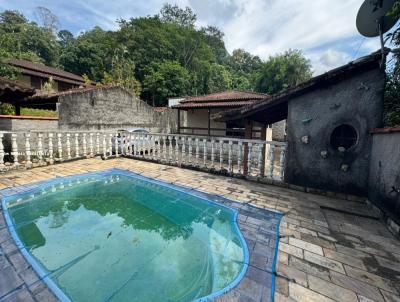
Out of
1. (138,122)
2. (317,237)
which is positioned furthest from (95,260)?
(138,122)

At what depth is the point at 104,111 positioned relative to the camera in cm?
1152

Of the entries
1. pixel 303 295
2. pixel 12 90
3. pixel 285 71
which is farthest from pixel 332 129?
pixel 285 71

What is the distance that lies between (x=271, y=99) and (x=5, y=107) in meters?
14.3

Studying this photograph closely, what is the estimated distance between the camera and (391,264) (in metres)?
2.33

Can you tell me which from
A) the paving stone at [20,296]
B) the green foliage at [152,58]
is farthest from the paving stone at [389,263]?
the green foliage at [152,58]

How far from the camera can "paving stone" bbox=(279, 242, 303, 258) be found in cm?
246

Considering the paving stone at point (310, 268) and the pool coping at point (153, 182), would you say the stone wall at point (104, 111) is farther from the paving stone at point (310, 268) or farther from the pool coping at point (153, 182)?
the paving stone at point (310, 268)

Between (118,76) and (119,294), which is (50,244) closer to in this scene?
(119,294)

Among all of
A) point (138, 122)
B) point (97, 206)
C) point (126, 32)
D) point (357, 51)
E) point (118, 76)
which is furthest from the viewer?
point (126, 32)

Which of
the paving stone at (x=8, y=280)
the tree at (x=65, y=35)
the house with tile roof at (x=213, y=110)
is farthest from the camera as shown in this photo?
the tree at (x=65, y=35)

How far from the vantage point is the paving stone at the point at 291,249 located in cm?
246

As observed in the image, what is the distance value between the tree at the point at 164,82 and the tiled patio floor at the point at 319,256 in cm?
2225

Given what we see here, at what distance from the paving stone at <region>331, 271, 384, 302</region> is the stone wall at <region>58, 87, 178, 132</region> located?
1130cm

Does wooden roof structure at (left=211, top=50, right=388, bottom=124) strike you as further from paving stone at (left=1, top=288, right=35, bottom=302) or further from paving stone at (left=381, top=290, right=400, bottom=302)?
paving stone at (left=1, top=288, right=35, bottom=302)
